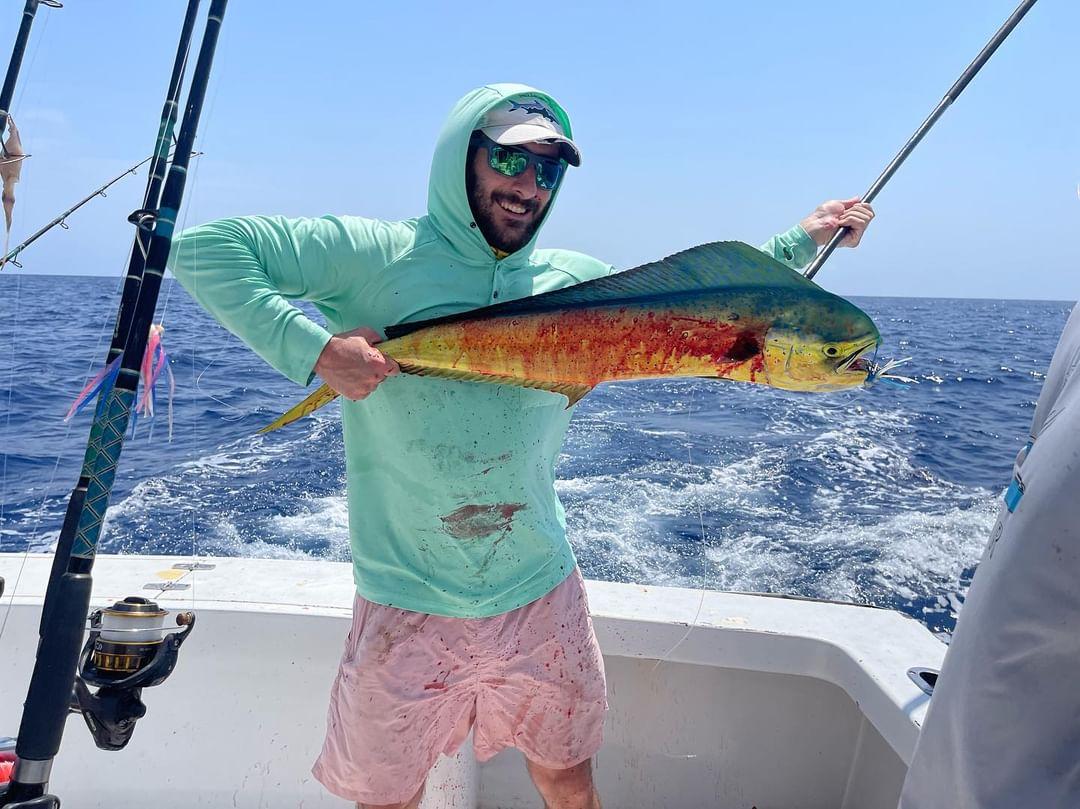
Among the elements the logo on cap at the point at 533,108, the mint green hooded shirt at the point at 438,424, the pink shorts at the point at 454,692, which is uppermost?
the logo on cap at the point at 533,108

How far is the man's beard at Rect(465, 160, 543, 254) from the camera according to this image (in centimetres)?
180

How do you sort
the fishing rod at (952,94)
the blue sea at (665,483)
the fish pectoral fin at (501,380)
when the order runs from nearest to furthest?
the fish pectoral fin at (501,380)
the fishing rod at (952,94)
the blue sea at (665,483)

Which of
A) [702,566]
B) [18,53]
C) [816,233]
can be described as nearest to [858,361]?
[816,233]

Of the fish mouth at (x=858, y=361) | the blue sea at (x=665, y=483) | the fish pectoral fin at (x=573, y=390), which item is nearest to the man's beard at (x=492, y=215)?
the fish pectoral fin at (x=573, y=390)

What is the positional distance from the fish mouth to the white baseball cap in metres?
0.72

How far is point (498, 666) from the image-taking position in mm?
1895

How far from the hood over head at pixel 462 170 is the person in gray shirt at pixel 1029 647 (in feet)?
3.99

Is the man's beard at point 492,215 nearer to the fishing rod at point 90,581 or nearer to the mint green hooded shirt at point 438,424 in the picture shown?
the mint green hooded shirt at point 438,424

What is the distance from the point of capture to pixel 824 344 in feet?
4.90

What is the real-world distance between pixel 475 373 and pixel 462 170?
469 mm

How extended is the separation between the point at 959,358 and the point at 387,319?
65.6 ft

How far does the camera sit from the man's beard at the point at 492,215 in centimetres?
180

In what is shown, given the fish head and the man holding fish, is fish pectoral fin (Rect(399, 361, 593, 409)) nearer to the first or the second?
the man holding fish

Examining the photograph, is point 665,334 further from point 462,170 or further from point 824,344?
point 462,170
